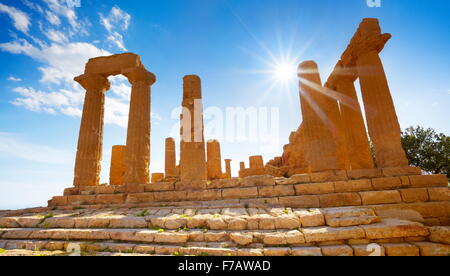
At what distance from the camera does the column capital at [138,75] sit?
12.3m

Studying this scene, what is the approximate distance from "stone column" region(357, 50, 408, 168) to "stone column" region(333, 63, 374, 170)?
6.47 feet

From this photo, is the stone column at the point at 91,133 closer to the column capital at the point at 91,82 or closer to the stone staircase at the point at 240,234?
the column capital at the point at 91,82

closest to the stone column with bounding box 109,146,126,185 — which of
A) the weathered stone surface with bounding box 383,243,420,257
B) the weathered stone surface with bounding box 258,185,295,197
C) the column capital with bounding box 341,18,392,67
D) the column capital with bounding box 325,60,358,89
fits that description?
the weathered stone surface with bounding box 258,185,295,197

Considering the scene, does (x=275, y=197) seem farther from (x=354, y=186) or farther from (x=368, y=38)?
(x=368, y=38)

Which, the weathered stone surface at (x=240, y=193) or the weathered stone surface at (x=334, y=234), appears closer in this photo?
the weathered stone surface at (x=334, y=234)

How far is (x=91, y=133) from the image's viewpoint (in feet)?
40.4

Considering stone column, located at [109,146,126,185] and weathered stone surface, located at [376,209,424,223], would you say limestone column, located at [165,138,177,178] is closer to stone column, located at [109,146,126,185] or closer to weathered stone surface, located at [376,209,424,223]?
stone column, located at [109,146,126,185]

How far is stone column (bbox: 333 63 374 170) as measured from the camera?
1203 centimetres

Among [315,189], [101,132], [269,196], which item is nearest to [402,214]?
[315,189]

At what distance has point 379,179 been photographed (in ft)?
26.8

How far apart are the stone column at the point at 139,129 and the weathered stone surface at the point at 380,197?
9653mm

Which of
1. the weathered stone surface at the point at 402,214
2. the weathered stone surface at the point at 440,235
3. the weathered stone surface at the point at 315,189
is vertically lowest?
the weathered stone surface at the point at 440,235

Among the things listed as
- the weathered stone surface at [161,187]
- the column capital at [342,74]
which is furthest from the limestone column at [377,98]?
the weathered stone surface at [161,187]
